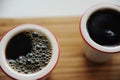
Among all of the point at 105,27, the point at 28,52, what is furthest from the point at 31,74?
the point at 105,27

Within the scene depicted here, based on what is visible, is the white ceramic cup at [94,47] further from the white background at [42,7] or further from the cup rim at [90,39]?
the white background at [42,7]

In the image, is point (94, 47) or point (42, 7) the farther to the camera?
point (42, 7)

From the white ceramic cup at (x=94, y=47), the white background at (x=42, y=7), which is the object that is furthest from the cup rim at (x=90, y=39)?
the white background at (x=42, y=7)

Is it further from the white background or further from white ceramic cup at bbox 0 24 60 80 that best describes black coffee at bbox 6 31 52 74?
the white background

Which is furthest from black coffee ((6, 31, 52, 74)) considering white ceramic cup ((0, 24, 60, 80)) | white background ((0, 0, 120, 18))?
white background ((0, 0, 120, 18))

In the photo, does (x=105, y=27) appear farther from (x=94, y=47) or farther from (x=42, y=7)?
(x=42, y=7)

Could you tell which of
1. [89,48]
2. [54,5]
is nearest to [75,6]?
[54,5]

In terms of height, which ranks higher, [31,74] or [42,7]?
[42,7]
